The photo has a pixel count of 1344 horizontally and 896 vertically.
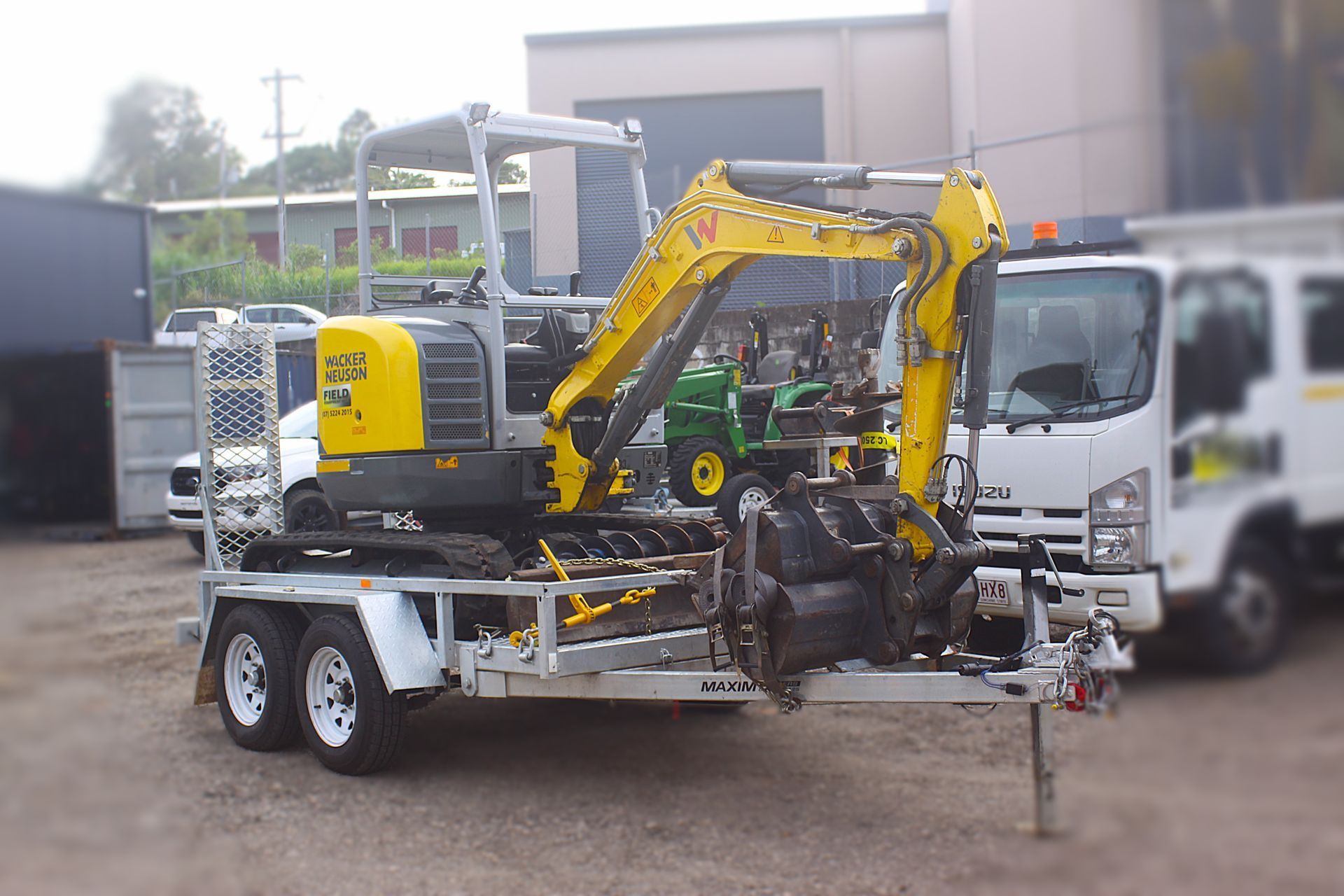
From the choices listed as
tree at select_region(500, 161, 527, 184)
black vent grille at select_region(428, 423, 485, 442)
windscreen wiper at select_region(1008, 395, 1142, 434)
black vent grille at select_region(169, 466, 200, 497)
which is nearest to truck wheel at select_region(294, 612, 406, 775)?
black vent grille at select_region(428, 423, 485, 442)

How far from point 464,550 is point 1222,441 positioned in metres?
4.95

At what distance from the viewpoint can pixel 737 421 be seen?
11648mm

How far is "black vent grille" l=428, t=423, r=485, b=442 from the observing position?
588cm

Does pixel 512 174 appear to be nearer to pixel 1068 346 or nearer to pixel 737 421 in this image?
pixel 1068 346

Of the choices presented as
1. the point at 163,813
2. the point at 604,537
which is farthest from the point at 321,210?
the point at 163,813

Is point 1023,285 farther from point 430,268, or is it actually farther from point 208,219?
point 208,219

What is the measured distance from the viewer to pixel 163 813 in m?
1.53

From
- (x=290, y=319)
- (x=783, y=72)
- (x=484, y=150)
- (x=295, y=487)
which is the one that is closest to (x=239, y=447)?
(x=290, y=319)

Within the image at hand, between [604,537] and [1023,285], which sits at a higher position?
[1023,285]

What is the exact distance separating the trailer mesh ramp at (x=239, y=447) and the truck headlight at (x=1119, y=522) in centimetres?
585

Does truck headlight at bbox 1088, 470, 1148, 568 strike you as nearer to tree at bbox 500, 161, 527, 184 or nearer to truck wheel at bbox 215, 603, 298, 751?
tree at bbox 500, 161, 527, 184

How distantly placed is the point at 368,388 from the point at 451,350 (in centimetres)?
49

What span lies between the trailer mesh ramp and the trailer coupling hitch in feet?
13.9

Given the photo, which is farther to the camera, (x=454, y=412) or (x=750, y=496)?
(x=750, y=496)
